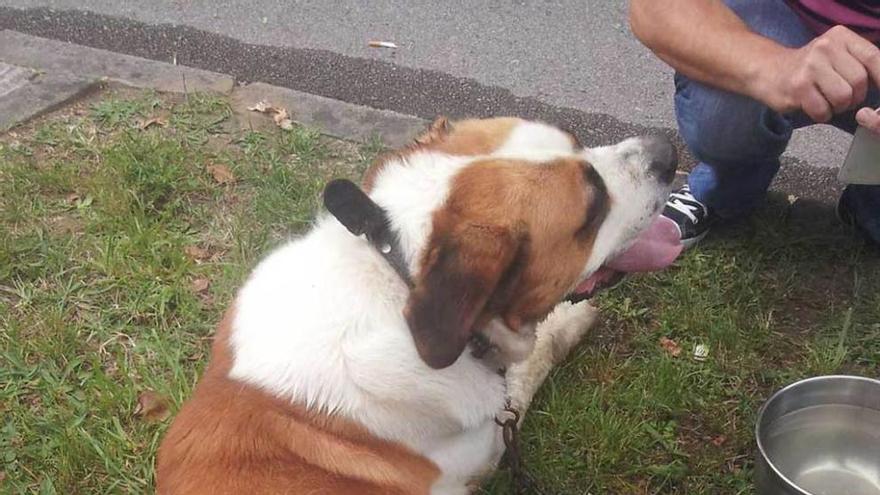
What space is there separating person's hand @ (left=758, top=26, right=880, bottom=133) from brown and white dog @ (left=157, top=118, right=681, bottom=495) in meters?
0.41

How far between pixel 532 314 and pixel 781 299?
1404 millimetres

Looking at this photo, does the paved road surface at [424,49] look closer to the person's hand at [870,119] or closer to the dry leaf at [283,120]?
the dry leaf at [283,120]

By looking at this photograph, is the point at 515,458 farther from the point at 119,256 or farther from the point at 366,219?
the point at 119,256

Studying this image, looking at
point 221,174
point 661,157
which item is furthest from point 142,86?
point 661,157

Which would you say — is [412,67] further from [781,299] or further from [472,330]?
[472,330]

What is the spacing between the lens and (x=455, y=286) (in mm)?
1885

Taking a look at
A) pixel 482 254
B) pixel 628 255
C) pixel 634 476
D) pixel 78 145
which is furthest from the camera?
pixel 78 145

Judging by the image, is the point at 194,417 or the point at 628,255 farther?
the point at 628,255

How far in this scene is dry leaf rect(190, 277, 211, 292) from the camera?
334 cm

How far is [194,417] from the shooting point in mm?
2184

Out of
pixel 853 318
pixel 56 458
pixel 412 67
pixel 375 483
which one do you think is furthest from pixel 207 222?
pixel 853 318

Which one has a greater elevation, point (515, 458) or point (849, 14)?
point (849, 14)

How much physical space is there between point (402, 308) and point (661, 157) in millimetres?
762

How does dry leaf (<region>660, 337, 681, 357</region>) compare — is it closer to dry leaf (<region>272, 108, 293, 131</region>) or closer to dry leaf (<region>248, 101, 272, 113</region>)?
dry leaf (<region>272, 108, 293, 131</region>)
